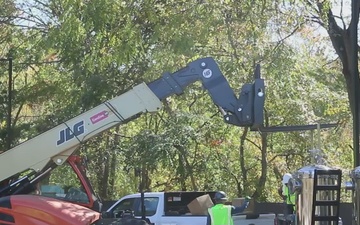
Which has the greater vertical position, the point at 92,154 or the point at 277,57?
the point at 277,57

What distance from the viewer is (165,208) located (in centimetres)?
1548

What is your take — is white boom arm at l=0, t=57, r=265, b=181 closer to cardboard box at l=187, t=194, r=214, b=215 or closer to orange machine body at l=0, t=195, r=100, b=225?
orange machine body at l=0, t=195, r=100, b=225

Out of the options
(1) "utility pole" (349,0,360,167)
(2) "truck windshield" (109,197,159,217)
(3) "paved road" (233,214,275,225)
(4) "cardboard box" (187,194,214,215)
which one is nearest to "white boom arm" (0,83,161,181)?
(2) "truck windshield" (109,197,159,217)

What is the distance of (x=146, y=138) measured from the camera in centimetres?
2211

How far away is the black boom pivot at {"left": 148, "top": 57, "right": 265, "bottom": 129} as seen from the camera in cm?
1196

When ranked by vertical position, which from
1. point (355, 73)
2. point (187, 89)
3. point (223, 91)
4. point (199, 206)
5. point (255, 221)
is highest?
point (187, 89)

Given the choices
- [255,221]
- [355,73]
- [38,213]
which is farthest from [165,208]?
[38,213]

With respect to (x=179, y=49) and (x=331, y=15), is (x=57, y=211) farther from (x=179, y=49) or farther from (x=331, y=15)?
(x=331, y=15)

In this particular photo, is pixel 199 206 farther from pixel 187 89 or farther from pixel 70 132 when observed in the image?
pixel 187 89

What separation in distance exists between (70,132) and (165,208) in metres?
3.75

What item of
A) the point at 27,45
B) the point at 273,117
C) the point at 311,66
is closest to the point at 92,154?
the point at 27,45

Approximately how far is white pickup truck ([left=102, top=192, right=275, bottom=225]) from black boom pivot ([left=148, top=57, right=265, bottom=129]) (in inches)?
120

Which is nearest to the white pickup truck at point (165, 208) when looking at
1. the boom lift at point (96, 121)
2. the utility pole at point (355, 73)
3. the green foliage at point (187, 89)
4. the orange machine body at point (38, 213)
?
the green foliage at point (187, 89)

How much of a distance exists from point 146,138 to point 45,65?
5518 millimetres
